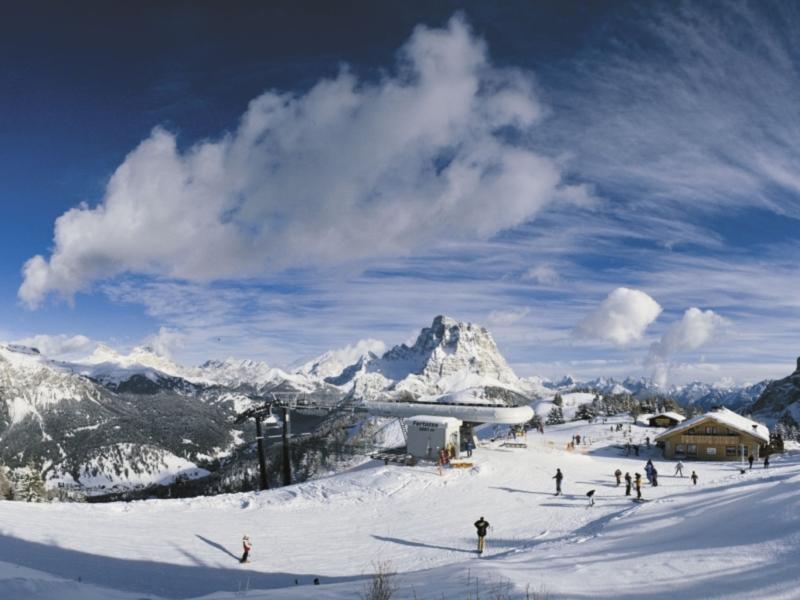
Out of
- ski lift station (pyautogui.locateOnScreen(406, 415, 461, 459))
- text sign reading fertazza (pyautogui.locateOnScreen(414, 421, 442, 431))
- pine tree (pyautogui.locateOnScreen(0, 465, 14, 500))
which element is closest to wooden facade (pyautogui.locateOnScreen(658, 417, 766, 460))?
ski lift station (pyautogui.locateOnScreen(406, 415, 461, 459))

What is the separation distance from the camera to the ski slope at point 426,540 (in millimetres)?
11352

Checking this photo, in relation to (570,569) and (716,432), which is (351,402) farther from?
(570,569)

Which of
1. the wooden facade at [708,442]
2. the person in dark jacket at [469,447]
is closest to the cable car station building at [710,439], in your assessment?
the wooden facade at [708,442]

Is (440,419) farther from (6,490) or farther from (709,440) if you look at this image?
(6,490)

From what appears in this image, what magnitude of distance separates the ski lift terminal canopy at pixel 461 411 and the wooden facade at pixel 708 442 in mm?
18196

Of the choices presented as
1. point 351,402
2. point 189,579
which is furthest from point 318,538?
point 351,402

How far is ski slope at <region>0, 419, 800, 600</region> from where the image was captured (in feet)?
37.2

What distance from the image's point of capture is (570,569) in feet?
40.8

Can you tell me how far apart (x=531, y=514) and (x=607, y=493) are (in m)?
7.46

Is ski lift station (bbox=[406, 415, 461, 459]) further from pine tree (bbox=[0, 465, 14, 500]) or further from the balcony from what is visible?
pine tree (bbox=[0, 465, 14, 500])

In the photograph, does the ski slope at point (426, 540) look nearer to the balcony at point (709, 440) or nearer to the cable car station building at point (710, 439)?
the cable car station building at point (710, 439)

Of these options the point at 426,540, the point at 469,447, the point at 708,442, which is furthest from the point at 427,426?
the point at 708,442

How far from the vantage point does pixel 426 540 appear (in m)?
22.6

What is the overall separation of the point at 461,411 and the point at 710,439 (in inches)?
1137
